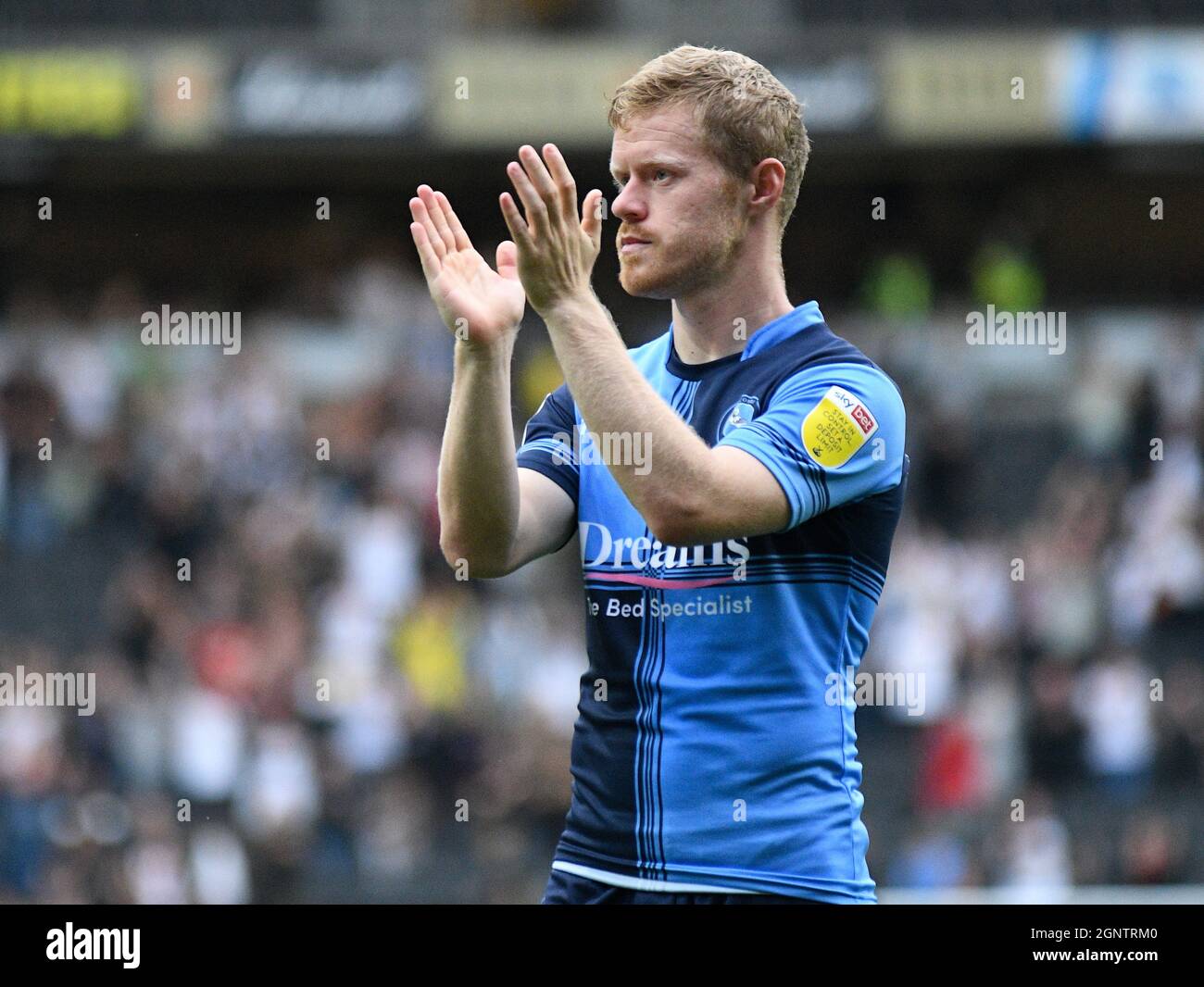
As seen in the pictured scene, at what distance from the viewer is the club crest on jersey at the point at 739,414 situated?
3.28m

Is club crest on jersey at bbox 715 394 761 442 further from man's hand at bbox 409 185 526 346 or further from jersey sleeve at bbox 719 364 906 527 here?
man's hand at bbox 409 185 526 346

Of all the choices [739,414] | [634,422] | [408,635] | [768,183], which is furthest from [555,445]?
[408,635]

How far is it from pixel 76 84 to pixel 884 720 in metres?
8.35

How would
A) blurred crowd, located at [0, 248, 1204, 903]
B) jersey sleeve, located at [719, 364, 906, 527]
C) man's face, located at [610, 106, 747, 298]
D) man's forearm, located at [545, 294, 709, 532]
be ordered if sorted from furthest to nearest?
blurred crowd, located at [0, 248, 1204, 903]
man's face, located at [610, 106, 747, 298]
jersey sleeve, located at [719, 364, 906, 527]
man's forearm, located at [545, 294, 709, 532]

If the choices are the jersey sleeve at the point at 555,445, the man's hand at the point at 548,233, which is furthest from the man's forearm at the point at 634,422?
the jersey sleeve at the point at 555,445

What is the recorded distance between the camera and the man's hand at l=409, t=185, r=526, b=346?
3229mm

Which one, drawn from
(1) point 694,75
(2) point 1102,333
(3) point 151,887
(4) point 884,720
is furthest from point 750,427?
(2) point 1102,333

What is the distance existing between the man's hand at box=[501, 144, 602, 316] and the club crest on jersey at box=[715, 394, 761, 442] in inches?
13.8

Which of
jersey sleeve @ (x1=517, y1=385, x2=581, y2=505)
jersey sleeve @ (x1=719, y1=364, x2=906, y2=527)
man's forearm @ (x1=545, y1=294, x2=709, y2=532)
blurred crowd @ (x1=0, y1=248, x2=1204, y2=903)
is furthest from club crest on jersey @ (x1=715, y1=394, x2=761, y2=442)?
blurred crowd @ (x1=0, y1=248, x2=1204, y2=903)

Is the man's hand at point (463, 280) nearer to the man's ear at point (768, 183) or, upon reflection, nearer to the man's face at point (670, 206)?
the man's face at point (670, 206)

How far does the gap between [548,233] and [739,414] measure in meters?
0.48

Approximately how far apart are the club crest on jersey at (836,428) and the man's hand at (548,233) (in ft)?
1.46

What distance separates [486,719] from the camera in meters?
11.3

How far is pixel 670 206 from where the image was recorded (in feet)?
10.7
